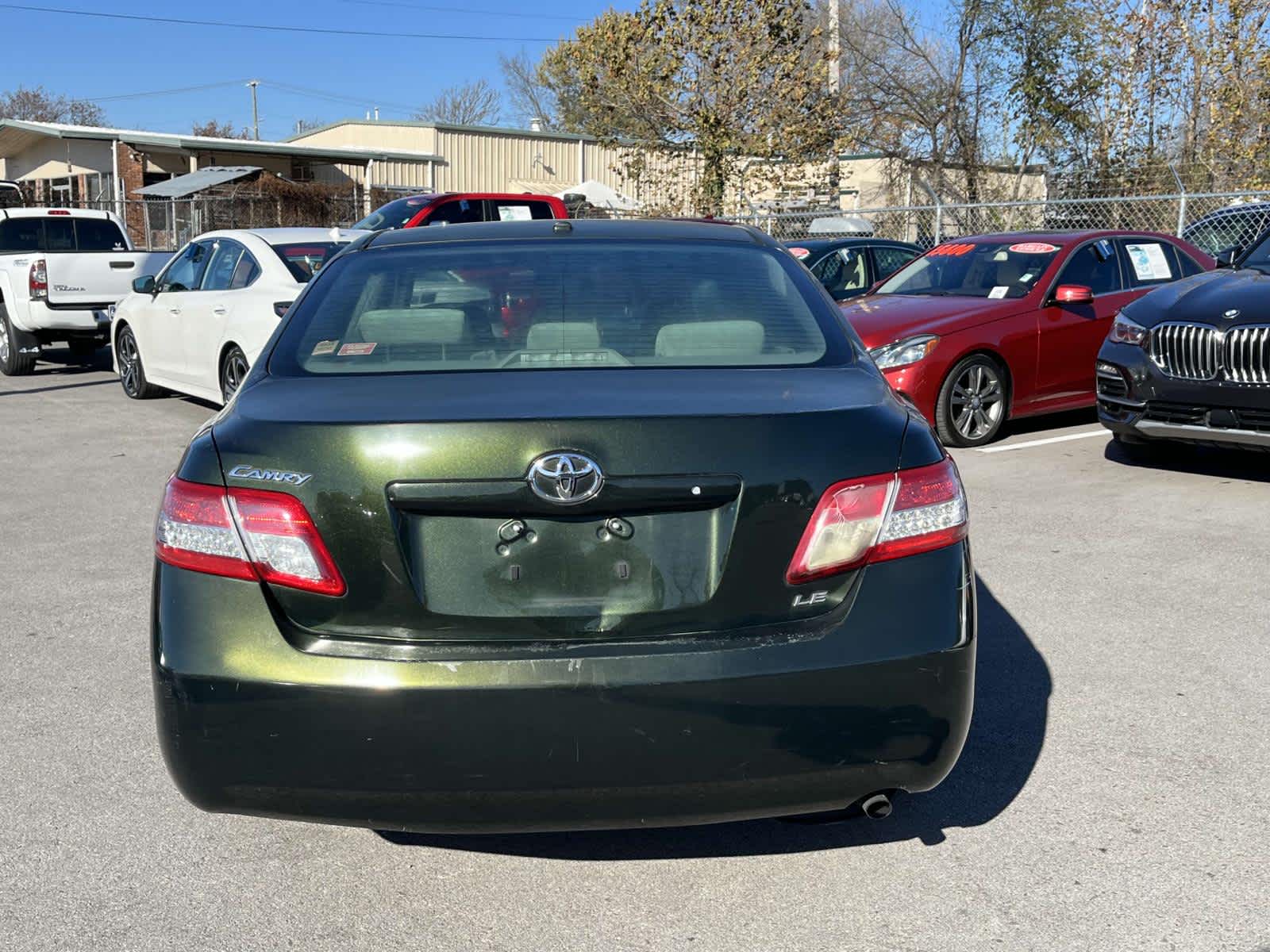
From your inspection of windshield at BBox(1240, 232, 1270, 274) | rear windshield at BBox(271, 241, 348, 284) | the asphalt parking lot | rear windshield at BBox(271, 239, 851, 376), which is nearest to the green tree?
rear windshield at BBox(271, 241, 348, 284)

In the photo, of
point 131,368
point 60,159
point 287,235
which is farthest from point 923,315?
point 60,159

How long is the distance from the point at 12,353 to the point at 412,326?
12878mm

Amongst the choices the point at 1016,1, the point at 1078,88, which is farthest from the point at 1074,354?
the point at 1016,1

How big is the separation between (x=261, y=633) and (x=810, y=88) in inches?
934

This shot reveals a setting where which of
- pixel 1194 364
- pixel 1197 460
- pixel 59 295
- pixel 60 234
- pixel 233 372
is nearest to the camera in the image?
pixel 1194 364

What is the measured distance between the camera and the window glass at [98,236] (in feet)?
51.8

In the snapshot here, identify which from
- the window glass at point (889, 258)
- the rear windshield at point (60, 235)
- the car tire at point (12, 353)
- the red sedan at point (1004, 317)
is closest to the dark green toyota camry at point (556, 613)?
the red sedan at point (1004, 317)

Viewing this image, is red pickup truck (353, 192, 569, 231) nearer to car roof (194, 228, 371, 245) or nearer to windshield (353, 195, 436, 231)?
windshield (353, 195, 436, 231)

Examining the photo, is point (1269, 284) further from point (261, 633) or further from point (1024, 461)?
point (261, 633)

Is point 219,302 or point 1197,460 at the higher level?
point 219,302

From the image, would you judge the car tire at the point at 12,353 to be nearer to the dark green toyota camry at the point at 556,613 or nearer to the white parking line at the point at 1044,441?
the white parking line at the point at 1044,441

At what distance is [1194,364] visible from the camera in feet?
25.0

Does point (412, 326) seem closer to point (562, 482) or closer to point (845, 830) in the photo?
point (562, 482)

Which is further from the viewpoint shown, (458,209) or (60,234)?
(458,209)
